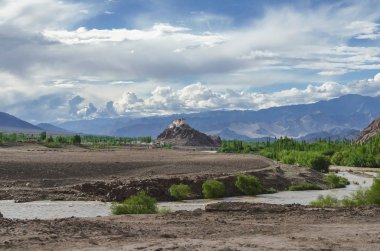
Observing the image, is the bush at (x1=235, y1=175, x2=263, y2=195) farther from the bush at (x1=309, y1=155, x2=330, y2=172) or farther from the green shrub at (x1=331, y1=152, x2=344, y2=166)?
the green shrub at (x1=331, y1=152, x2=344, y2=166)

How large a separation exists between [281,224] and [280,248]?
618 cm

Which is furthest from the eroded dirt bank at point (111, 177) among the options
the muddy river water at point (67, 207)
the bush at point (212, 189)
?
the muddy river water at point (67, 207)

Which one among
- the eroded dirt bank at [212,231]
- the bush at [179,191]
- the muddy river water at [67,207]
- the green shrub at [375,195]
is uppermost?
the green shrub at [375,195]

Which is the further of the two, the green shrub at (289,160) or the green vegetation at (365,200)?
the green shrub at (289,160)

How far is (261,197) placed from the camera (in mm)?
56844

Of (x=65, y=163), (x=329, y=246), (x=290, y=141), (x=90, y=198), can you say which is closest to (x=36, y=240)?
(x=329, y=246)

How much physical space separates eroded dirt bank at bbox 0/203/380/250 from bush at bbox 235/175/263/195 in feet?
95.3

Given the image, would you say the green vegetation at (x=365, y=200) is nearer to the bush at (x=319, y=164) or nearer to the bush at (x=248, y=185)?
the bush at (x=248, y=185)

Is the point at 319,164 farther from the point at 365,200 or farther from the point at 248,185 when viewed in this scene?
the point at 365,200

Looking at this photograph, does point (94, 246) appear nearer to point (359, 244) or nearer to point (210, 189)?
point (359, 244)

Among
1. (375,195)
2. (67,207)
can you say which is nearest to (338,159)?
(67,207)

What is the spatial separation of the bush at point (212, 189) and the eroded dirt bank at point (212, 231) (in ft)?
81.5

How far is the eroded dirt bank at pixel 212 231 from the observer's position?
19480 millimetres

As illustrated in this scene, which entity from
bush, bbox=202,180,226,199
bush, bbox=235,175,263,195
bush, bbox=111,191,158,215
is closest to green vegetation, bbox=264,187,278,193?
bush, bbox=235,175,263,195
